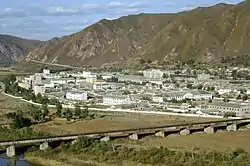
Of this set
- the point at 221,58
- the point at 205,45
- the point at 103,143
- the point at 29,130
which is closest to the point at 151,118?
the point at 29,130

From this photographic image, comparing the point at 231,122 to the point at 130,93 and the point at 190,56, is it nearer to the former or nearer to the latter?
the point at 130,93

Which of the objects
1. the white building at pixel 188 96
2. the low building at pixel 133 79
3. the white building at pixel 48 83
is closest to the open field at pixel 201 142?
the white building at pixel 188 96

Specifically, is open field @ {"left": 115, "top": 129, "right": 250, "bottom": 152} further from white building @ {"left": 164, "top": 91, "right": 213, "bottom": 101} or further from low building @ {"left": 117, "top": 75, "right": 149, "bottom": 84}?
low building @ {"left": 117, "top": 75, "right": 149, "bottom": 84}

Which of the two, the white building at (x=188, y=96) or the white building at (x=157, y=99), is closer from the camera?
the white building at (x=157, y=99)

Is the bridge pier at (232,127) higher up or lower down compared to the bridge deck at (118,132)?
lower down

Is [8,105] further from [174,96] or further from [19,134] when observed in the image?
[19,134]

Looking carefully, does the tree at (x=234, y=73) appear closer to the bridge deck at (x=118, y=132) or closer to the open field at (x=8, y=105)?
the open field at (x=8, y=105)

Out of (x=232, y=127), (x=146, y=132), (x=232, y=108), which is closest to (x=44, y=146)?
(x=146, y=132)
